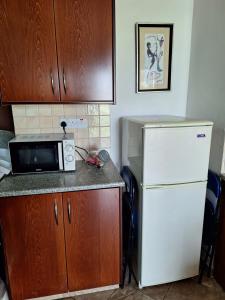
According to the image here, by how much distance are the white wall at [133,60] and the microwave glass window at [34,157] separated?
0.69 metres

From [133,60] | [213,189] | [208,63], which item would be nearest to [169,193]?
[213,189]

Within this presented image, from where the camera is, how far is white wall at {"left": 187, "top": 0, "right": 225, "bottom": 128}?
1.68 m

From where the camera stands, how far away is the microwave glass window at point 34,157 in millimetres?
1591

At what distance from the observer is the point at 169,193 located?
1.57m

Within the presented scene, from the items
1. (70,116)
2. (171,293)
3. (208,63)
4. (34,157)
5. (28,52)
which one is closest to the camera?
(28,52)

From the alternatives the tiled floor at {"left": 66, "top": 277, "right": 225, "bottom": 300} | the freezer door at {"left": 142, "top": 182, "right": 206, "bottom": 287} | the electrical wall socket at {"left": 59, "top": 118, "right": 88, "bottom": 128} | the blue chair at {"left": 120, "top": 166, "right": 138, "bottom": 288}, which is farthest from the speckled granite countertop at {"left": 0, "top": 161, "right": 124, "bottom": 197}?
the tiled floor at {"left": 66, "top": 277, "right": 225, "bottom": 300}

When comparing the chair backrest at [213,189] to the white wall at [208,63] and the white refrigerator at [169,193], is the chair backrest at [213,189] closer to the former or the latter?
the white refrigerator at [169,193]

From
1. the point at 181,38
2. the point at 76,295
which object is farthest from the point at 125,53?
the point at 76,295

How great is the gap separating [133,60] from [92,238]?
1.57 m

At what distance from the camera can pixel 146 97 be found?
2.13 m

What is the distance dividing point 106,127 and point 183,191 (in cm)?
88

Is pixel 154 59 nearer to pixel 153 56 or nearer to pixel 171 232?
pixel 153 56

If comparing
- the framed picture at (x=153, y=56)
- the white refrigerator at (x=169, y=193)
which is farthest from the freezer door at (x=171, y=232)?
the framed picture at (x=153, y=56)

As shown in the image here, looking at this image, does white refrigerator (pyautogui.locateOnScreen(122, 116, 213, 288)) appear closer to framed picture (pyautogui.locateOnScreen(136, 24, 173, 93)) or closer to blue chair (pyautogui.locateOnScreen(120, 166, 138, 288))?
blue chair (pyautogui.locateOnScreen(120, 166, 138, 288))
